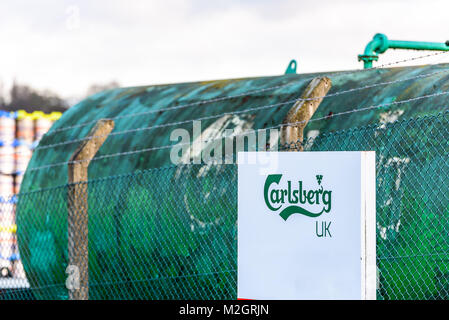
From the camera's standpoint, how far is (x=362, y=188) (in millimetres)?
5215

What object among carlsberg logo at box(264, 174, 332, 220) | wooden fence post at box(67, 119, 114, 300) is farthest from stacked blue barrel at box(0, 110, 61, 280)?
carlsberg logo at box(264, 174, 332, 220)

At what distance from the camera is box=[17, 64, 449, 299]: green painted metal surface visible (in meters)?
7.57

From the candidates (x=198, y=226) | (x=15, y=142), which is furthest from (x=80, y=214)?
(x=15, y=142)

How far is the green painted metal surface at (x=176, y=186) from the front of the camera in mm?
7570

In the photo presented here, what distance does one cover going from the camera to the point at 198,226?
328 inches

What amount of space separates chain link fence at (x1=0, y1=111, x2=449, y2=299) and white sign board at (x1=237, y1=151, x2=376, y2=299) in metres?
1.51

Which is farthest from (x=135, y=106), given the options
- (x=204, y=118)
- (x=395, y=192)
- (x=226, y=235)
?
(x=395, y=192)

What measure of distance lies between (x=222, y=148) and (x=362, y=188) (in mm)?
3465

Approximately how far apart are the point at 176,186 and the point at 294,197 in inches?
130

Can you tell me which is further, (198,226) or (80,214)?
(80,214)

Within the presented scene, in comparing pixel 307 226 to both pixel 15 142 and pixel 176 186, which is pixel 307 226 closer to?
pixel 176 186

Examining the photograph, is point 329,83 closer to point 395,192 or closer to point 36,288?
point 395,192

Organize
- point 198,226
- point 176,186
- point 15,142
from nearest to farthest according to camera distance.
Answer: point 198,226
point 176,186
point 15,142

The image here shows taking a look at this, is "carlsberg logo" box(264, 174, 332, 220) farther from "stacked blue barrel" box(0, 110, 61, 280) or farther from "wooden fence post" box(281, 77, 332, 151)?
"stacked blue barrel" box(0, 110, 61, 280)
